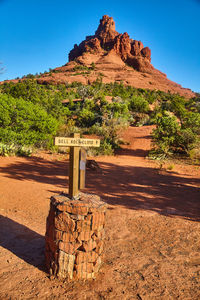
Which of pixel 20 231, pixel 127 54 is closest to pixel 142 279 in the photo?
pixel 20 231

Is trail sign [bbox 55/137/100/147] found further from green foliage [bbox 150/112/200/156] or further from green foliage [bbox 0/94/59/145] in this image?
green foliage [bbox 150/112/200/156]

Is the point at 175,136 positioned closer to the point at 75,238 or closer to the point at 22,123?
the point at 22,123

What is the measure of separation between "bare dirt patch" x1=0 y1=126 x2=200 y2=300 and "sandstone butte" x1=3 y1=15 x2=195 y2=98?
171 ft

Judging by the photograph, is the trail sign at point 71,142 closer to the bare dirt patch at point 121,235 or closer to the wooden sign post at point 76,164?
the wooden sign post at point 76,164

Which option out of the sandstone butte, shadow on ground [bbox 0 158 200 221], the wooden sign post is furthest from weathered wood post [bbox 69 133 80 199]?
the sandstone butte

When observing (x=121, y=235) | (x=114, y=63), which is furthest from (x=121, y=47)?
(x=121, y=235)

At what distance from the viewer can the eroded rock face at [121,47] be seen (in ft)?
264

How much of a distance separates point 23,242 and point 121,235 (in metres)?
1.83

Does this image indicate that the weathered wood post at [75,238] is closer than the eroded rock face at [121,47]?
Yes

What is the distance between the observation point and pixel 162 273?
118 inches

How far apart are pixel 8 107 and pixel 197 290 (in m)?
11.6

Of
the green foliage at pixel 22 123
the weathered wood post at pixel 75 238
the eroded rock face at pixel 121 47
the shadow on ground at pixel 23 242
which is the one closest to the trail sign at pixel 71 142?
the weathered wood post at pixel 75 238

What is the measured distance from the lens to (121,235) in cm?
423

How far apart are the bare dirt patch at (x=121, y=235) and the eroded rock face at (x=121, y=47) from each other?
77.8 m
